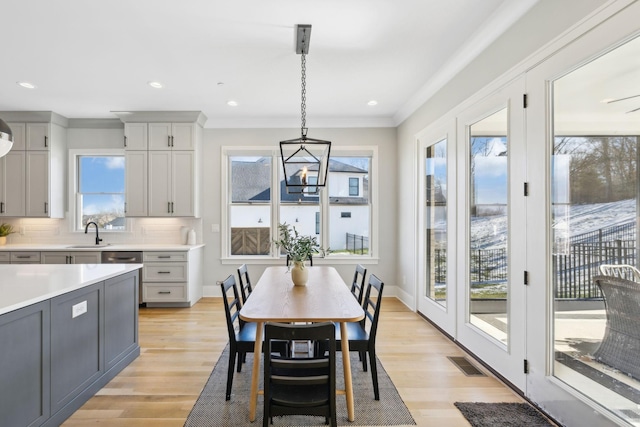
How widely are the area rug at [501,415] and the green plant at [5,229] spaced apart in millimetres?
6350

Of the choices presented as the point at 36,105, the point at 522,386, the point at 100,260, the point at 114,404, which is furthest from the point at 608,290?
the point at 36,105

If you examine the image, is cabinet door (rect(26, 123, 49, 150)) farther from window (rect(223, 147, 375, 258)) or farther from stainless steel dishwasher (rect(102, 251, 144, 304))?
window (rect(223, 147, 375, 258))

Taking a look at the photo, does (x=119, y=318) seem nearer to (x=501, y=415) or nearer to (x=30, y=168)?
(x=501, y=415)

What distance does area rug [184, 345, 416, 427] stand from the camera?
2170 mm

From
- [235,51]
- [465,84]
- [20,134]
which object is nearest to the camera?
[235,51]

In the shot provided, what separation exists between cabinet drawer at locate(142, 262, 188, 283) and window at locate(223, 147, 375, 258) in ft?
2.75

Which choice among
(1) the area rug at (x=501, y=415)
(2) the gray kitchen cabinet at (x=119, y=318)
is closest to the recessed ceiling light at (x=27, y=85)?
(2) the gray kitchen cabinet at (x=119, y=318)

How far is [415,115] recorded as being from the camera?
4.64 metres

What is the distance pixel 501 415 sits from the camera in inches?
88.2

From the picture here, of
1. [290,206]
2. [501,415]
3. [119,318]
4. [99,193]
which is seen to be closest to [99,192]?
[99,193]

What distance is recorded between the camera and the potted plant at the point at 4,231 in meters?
5.13

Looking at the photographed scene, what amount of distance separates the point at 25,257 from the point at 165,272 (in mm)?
1859

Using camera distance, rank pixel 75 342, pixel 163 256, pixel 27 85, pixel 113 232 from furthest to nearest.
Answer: pixel 113 232
pixel 163 256
pixel 27 85
pixel 75 342

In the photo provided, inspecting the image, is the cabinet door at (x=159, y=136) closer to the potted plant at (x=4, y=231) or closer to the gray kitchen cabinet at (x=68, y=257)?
the gray kitchen cabinet at (x=68, y=257)
